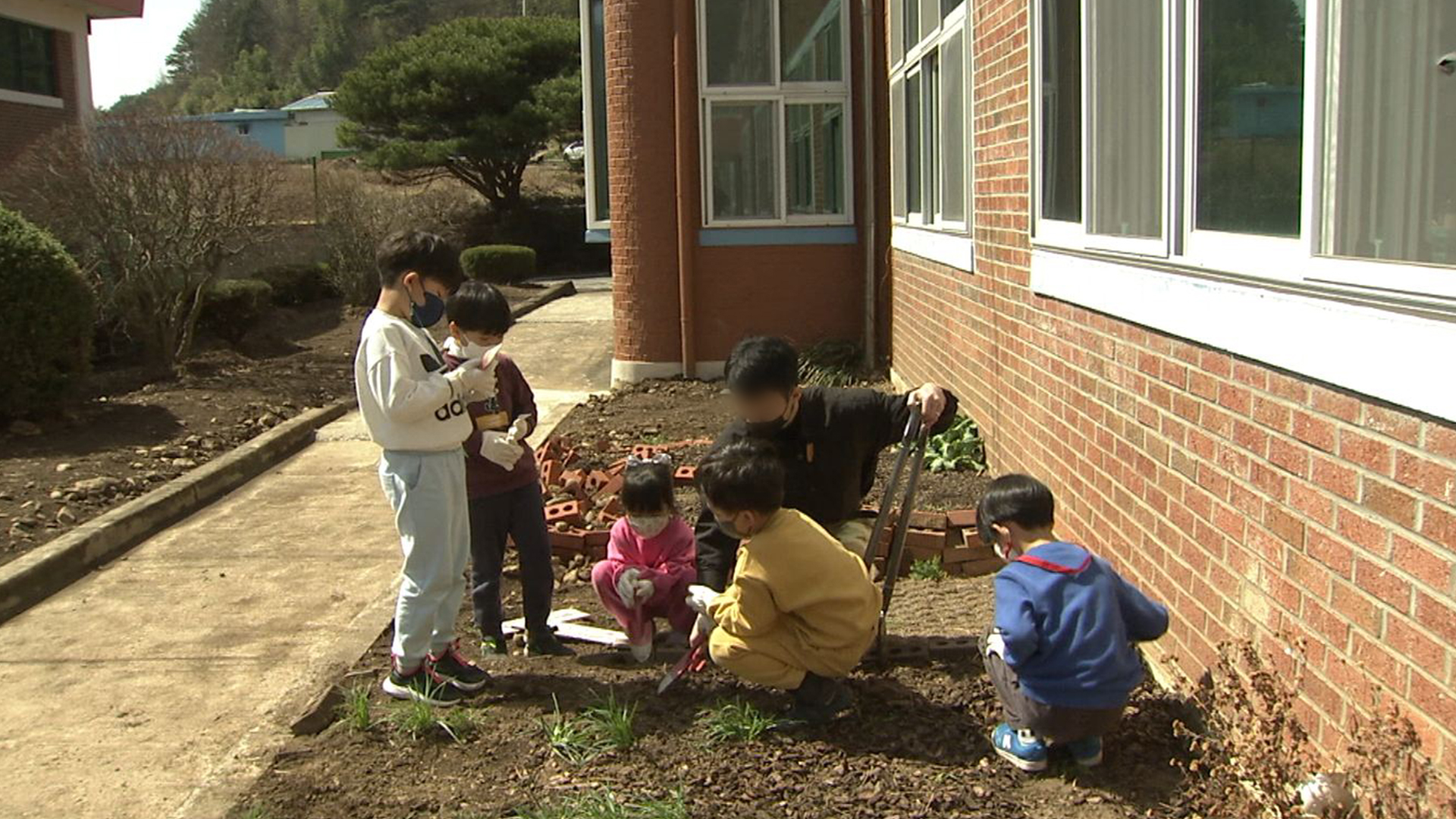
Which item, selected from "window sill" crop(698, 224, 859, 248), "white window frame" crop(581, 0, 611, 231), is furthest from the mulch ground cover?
"white window frame" crop(581, 0, 611, 231)

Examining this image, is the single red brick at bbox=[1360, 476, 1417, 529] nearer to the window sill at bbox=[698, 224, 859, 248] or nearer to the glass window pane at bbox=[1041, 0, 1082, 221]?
the glass window pane at bbox=[1041, 0, 1082, 221]

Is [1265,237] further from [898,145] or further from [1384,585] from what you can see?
[898,145]

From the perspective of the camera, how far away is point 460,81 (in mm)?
35438

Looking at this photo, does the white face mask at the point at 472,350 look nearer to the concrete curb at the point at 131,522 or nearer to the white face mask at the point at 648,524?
the white face mask at the point at 648,524

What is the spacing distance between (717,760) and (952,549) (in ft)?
7.57

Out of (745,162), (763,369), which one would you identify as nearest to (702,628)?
(763,369)

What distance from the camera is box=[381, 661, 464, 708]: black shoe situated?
4.42 m

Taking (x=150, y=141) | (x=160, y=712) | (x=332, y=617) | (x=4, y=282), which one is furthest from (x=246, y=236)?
(x=160, y=712)

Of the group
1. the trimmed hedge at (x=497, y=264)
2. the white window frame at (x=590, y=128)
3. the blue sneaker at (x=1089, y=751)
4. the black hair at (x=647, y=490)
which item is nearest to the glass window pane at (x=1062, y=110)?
the black hair at (x=647, y=490)

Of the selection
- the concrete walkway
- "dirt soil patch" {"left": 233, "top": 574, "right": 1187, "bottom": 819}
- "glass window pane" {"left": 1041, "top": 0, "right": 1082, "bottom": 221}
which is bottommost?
the concrete walkway

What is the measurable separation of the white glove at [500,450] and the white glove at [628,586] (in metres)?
0.56

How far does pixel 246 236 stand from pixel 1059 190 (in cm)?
1088

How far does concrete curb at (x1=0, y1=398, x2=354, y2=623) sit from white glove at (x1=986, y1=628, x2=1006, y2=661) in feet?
15.3

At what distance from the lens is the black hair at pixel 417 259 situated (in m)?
4.27
